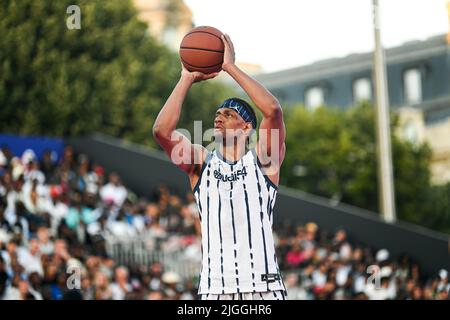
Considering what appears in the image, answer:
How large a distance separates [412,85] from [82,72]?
23601 mm

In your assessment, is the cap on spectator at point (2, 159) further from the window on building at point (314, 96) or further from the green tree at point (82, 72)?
the window on building at point (314, 96)

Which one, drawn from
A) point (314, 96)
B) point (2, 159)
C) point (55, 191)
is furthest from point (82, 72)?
point (314, 96)

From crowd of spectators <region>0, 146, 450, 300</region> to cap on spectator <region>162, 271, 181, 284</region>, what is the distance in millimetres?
40

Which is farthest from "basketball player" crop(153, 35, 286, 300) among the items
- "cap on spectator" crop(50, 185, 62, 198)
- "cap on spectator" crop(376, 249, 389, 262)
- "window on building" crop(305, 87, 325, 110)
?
"window on building" crop(305, 87, 325, 110)

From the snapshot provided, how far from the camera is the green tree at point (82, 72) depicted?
23234 mm

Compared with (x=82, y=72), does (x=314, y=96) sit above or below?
above

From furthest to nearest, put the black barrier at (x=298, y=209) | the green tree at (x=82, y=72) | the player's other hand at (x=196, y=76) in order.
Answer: the green tree at (x=82, y=72)
the black barrier at (x=298, y=209)
the player's other hand at (x=196, y=76)

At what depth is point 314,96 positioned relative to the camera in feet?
167

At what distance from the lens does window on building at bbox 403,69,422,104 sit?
46.9 metres

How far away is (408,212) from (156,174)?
14.1 m

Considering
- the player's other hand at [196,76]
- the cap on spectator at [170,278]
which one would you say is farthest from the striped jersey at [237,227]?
the cap on spectator at [170,278]

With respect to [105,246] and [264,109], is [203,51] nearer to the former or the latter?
[264,109]

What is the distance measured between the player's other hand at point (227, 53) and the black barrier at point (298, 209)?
12.4 meters
